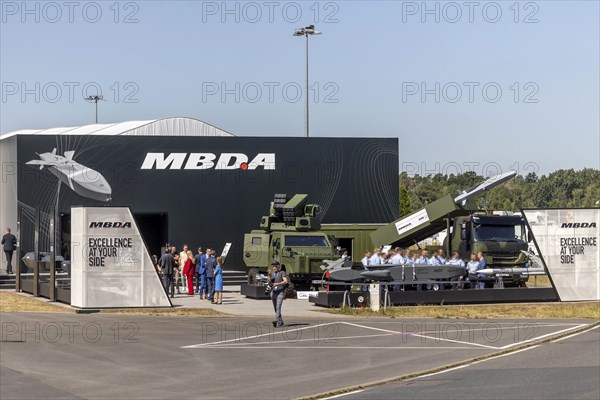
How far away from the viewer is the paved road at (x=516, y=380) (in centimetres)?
1374

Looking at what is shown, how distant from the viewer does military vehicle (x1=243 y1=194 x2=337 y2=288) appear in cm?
3506

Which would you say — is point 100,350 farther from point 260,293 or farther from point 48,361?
Result: point 260,293

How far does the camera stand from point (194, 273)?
3719 centimetres

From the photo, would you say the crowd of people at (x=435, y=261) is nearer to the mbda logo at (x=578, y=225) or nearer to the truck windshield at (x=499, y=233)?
the truck windshield at (x=499, y=233)

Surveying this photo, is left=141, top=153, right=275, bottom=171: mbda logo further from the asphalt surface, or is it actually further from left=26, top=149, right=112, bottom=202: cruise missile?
the asphalt surface

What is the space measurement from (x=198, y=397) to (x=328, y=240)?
2237cm

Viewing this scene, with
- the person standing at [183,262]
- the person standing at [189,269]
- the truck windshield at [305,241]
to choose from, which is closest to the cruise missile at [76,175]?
the person standing at [183,262]

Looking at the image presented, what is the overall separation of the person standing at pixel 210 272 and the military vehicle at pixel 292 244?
3389 millimetres

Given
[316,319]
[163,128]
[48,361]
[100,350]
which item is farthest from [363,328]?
[163,128]

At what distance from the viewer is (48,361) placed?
1798cm

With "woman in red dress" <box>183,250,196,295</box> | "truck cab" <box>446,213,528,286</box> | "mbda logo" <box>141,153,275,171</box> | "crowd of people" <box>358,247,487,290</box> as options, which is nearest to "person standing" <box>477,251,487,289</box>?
"crowd of people" <box>358,247,487,290</box>

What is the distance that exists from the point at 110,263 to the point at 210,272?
4.72 metres

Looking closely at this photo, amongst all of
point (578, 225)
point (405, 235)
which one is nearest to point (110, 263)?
point (405, 235)

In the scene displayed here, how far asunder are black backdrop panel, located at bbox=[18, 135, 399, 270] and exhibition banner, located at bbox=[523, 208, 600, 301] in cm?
1583
